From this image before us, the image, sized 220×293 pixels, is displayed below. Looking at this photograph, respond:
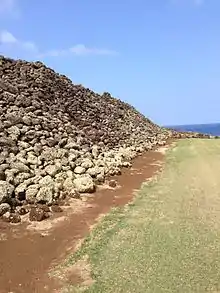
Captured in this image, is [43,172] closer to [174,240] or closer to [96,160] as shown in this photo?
[96,160]

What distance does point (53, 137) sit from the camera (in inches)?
909

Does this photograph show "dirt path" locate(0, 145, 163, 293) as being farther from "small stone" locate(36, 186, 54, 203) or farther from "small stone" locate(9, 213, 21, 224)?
"small stone" locate(36, 186, 54, 203)

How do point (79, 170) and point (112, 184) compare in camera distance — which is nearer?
point (112, 184)

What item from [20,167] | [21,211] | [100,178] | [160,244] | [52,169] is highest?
[20,167]

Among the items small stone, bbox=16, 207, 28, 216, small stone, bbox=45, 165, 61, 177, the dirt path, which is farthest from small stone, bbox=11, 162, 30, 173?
small stone, bbox=16, 207, 28, 216

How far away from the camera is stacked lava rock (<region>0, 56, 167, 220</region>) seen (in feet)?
57.2

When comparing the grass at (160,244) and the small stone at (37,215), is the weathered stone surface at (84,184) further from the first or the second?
the small stone at (37,215)

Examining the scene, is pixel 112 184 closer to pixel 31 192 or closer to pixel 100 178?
pixel 100 178

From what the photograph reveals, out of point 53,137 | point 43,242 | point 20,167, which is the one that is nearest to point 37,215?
point 43,242

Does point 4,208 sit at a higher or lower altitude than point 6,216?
higher

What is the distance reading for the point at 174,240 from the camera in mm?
12406

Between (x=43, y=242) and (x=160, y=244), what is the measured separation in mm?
3501

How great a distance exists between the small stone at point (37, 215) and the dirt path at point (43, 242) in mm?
301

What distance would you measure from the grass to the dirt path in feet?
2.05
